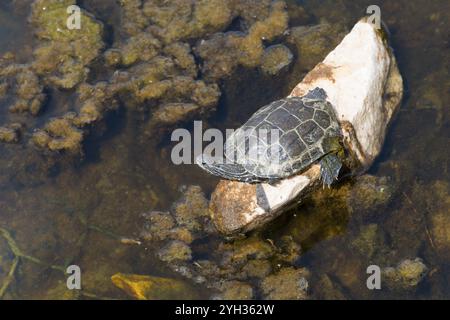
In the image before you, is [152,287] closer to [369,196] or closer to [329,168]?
[329,168]

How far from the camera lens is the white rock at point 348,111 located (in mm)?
5348

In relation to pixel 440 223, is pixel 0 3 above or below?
above

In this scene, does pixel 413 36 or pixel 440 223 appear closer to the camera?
pixel 440 223

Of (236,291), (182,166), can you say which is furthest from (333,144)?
(182,166)

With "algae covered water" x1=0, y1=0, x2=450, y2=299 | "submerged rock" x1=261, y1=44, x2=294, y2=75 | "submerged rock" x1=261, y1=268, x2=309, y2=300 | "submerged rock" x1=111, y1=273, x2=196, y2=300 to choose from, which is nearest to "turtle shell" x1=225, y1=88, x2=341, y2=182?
"algae covered water" x1=0, y1=0, x2=450, y2=299

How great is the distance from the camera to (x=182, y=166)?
6.29 meters

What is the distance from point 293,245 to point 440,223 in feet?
5.63

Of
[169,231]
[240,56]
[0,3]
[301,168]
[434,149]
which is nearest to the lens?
[301,168]

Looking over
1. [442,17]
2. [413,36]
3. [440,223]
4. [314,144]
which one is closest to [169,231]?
[314,144]

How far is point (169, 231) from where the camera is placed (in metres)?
5.66

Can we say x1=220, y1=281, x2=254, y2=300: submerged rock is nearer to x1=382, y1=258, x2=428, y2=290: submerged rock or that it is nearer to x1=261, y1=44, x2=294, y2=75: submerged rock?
x1=382, y1=258, x2=428, y2=290: submerged rock

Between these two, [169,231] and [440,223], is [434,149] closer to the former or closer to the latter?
[440,223]

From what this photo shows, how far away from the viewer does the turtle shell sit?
5.20 m

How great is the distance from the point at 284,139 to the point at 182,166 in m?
1.61
